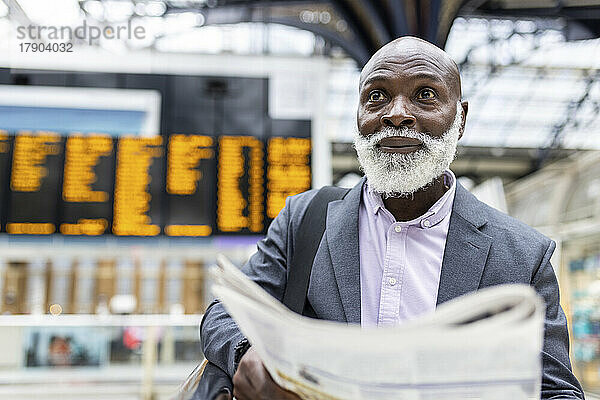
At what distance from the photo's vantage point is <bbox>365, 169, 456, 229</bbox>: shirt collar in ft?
4.53

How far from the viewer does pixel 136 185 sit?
593 centimetres

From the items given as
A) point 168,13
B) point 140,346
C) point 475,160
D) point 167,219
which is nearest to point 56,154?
point 167,219

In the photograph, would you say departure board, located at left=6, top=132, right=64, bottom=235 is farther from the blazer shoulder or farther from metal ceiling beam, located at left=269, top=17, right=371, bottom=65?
the blazer shoulder

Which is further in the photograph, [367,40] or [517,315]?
[367,40]

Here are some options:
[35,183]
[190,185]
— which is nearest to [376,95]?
[190,185]

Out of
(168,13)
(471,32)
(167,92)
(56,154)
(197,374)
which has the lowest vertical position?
(197,374)

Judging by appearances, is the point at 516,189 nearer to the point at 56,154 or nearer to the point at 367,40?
the point at 367,40

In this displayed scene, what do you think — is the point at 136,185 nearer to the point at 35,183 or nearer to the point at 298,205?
the point at 35,183

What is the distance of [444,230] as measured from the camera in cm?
140

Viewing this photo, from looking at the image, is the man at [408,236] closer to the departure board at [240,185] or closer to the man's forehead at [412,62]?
the man's forehead at [412,62]

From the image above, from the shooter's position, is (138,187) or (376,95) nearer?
(376,95)

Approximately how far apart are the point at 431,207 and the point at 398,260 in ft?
0.59

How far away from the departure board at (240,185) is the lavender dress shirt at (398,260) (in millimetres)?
4503

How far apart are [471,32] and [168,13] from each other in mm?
9746
